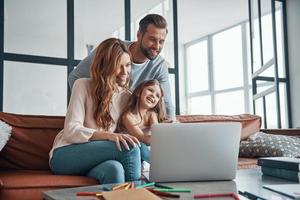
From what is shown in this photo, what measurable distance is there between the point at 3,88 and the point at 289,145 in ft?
8.65

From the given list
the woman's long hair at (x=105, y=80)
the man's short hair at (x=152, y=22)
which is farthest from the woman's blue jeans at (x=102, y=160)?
the man's short hair at (x=152, y=22)

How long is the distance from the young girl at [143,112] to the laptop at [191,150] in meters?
0.56

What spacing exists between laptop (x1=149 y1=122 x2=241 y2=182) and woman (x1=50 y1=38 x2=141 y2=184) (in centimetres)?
30

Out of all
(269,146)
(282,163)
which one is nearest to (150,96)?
(282,163)

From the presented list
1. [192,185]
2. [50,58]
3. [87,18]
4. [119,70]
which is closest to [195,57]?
[87,18]

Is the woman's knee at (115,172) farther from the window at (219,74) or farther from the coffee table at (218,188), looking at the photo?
the window at (219,74)

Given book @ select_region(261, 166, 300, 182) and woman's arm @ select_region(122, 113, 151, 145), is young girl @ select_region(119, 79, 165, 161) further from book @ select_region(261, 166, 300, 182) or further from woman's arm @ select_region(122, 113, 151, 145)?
book @ select_region(261, 166, 300, 182)

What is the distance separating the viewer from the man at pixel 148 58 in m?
1.87

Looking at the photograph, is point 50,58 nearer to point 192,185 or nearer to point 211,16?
point 192,185

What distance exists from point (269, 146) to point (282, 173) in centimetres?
122

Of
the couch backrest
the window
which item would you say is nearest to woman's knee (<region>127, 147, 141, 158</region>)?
the couch backrest

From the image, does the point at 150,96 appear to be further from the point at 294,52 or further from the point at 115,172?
the point at 294,52

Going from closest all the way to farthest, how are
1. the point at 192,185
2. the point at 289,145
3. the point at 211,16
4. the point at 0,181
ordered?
the point at 192,185, the point at 0,181, the point at 289,145, the point at 211,16

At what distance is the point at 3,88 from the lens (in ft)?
11.2
